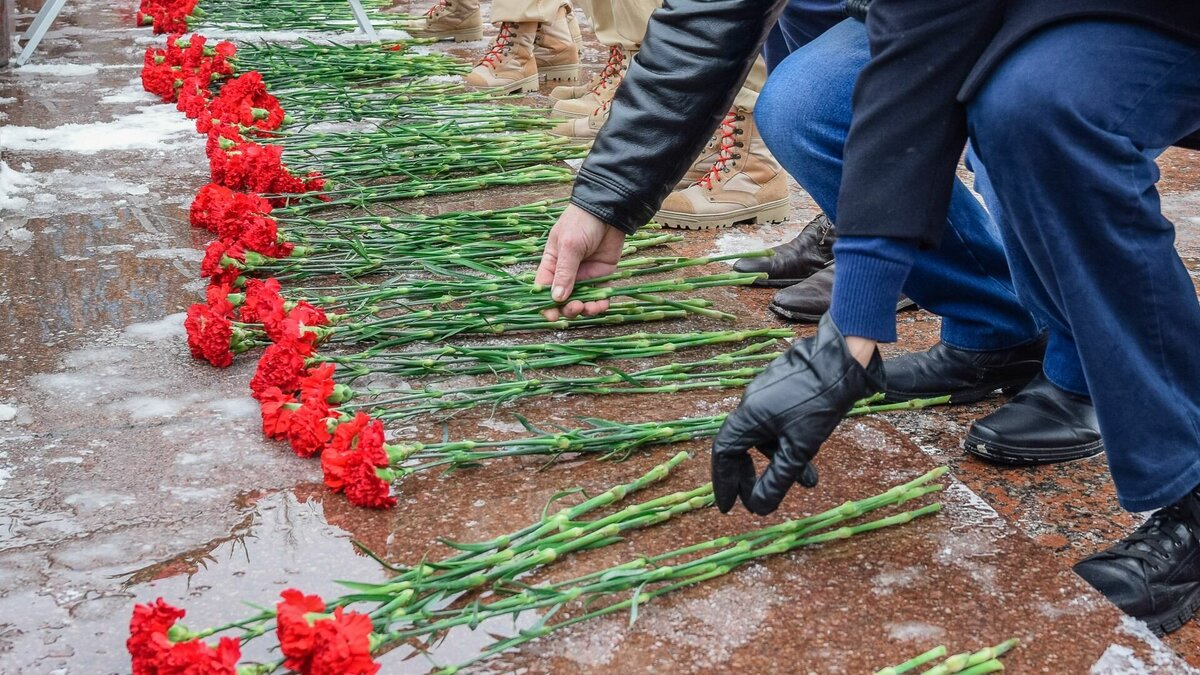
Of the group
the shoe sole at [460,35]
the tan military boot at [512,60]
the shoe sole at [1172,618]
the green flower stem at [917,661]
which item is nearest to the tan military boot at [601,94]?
the tan military boot at [512,60]

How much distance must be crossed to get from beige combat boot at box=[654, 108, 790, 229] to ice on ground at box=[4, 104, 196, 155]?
1.78 metres

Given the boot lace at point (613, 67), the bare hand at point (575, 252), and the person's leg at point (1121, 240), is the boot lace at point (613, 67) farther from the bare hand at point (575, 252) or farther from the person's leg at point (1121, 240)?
the person's leg at point (1121, 240)

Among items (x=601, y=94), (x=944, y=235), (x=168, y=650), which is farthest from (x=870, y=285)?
(x=601, y=94)

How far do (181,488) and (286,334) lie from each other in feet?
1.15

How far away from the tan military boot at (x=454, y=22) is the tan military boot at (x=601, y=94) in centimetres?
174

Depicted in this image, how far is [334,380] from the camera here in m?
2.02

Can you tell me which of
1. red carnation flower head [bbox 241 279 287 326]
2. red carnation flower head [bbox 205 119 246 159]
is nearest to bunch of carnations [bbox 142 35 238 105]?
red carnation flower head [bbox 205 119 246 159]

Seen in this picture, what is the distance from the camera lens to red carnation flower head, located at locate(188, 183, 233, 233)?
2.62 m

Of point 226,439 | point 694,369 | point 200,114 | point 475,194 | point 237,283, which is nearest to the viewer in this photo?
point 226,439

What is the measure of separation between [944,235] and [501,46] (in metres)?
2.74

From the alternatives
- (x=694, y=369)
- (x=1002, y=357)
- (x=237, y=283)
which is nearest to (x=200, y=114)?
(x=237, y=283)

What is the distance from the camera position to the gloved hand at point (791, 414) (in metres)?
1.39

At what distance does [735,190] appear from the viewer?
305 centimetres

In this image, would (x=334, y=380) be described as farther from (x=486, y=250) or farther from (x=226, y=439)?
(x=486, y=250)
